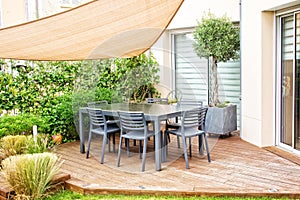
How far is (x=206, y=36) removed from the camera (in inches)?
289

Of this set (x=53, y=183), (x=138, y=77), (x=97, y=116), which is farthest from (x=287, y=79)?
(x=53, y=183)

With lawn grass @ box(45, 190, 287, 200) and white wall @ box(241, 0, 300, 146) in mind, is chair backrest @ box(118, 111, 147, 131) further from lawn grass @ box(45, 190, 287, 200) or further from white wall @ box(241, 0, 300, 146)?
white wall @ box(241, 0, 300, 146)

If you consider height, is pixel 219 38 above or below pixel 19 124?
above

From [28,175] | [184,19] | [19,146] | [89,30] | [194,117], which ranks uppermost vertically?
[184,19]

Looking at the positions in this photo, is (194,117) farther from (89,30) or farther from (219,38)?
(219,38)

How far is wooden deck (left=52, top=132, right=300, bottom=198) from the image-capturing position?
176 inches

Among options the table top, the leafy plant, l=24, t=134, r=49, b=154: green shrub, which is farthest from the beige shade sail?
the leafy plant

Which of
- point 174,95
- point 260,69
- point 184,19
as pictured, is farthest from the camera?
point 174,95

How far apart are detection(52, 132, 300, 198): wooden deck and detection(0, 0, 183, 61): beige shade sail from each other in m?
1.91

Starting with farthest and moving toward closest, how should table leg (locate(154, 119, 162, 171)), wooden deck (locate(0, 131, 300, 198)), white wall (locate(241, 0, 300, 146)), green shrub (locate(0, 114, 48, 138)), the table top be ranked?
1. white wall (locate(241, 0, 300, 146))
2. green shrub (locate(0, 114, 48, 138))
3. the table top
4. table leg (locate(154, 119, 162, 171))
5. wooden deck (locate(0, 131, 300, 198))

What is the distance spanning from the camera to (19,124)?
6207 mm

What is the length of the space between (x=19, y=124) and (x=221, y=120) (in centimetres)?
399

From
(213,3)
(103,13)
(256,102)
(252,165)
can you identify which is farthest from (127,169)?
(213,3)

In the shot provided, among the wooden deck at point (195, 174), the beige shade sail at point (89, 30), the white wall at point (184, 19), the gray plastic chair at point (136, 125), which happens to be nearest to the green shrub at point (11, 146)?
the wooden deck at point (195, 174)
